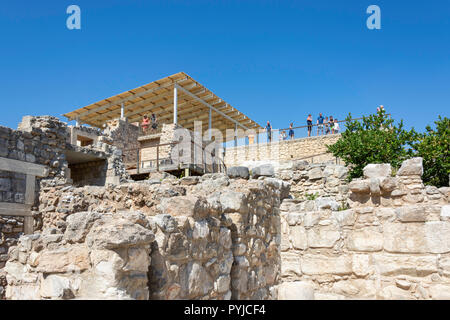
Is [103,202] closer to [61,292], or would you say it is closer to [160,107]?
[61,292]

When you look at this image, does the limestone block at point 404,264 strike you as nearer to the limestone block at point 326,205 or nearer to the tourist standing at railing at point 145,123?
the limestone block at point 326,205

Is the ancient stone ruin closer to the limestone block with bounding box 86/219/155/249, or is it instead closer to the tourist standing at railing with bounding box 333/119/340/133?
the limestone block with bounding box 86/219/155/249

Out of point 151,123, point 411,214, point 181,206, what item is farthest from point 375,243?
point 151,123

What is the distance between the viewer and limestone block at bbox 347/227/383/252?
514 centimetres

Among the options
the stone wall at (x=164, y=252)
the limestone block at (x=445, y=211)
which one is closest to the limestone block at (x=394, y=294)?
the limestone block at (x=445, y=211)

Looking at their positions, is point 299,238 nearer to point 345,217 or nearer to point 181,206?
point 345,217

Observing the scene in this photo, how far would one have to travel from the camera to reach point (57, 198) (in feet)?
28.3

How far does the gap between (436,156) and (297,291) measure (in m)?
9.53

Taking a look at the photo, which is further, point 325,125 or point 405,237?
point 325,125

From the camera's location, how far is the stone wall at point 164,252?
2.29 m

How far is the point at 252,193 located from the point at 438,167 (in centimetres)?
974

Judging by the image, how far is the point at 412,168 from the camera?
522cm

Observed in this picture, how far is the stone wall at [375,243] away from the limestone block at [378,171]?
14 mm
